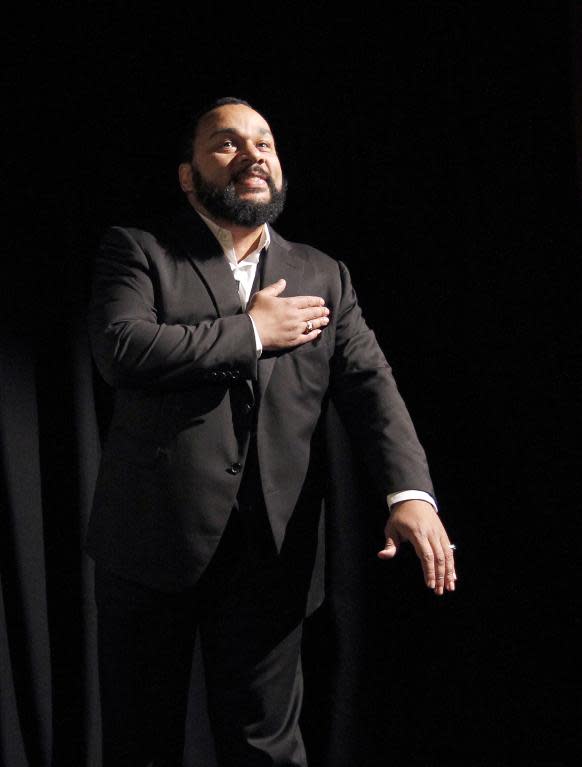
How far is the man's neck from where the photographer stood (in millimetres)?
1492

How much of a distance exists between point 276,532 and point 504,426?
33.4 inches

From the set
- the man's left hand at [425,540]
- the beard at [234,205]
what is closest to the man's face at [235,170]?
the beard at [234,205]

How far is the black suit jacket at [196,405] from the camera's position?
1277 millimetres

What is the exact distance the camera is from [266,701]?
1468 mm

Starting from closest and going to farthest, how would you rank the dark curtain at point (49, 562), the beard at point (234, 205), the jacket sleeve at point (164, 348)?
1. the jacket sleeve at point (164, 348)
2. the beard at point (234, 205)
3. the dark curtain at point (49, 562)

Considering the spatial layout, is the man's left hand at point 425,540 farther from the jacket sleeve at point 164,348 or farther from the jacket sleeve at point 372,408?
the jacket sleeve at point 164,348

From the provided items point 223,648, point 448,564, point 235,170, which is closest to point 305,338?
point 235,170

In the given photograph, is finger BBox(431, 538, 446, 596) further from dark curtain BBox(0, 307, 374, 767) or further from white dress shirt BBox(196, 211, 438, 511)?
dark curtain BBox(0, 307, 374, 767)

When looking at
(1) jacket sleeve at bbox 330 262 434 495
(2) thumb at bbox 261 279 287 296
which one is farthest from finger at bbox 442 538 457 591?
(2) thumb at bbox 261 279 287 296

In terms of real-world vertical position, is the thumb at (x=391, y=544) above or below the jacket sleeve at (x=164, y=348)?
below

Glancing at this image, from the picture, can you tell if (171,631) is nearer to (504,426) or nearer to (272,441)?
(272,441)

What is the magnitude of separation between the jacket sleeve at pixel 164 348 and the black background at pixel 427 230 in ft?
2.16

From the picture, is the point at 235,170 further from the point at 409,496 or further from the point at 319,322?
the point at 409,496

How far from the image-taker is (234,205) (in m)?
1.45
